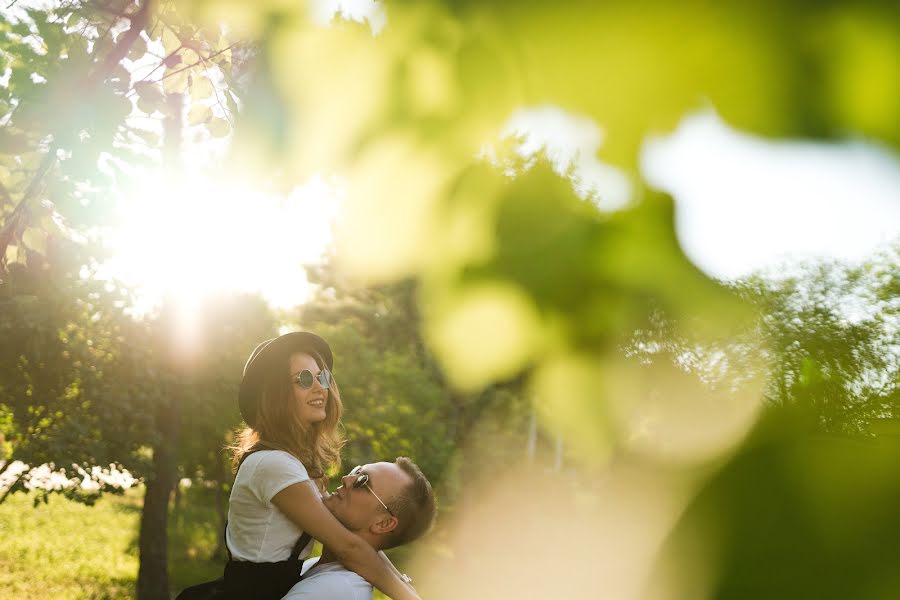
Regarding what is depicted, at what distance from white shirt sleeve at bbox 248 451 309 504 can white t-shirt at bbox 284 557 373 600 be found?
34 cm

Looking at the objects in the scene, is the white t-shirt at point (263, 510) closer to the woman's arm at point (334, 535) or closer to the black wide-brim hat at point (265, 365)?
the woman's arm at point (334, 535)

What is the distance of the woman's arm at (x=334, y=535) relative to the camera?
2.75m

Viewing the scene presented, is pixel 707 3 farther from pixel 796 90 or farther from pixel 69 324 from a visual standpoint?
pixel 69 324

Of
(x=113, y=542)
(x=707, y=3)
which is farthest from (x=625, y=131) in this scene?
(x=113, y=542)

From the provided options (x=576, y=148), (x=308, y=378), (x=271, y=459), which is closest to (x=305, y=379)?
(x=308, y=378)

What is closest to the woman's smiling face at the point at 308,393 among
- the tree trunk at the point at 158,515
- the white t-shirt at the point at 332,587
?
the white t-shirt at the point at 332,587

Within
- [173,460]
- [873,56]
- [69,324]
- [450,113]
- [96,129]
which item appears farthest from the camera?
[173,460]

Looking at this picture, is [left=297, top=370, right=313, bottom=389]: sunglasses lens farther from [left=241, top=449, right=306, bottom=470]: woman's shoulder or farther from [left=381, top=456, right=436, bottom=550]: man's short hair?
[left=381, top=456, right=436, bottom=550]: man's short hair

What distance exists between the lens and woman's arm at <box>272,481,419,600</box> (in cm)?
275

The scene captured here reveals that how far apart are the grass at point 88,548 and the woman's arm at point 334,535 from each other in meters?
15.8

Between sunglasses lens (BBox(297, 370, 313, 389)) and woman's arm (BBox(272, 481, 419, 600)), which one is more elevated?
sunglasses lens (BBox(297, 370, 313, 389))

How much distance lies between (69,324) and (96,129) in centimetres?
1038

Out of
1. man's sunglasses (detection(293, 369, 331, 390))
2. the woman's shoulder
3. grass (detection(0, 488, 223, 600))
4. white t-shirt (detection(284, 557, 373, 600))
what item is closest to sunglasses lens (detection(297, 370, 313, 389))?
man's sunglasses (detection(293, 369, 331, 390))

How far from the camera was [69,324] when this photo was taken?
1252 cm
